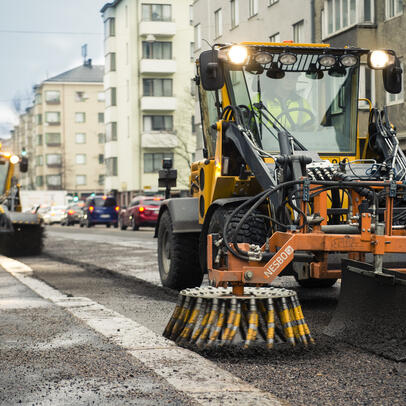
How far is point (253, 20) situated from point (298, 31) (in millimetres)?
4946

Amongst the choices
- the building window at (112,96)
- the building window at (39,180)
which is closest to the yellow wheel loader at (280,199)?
the building window at (112,96)

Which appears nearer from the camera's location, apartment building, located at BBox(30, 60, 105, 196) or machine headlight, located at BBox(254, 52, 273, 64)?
machine headlight, located at BBox(254, 52, 273, 64)

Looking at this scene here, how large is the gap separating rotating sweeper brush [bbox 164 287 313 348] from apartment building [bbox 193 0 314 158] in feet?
79.3

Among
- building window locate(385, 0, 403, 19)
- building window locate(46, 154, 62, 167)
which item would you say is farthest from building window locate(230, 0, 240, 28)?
building window locate(46, 154, 62, 167)

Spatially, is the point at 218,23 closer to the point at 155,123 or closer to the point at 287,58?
the point at 155,123

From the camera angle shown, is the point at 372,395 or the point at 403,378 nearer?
the point at 372,395

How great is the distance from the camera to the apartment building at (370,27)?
27.5m

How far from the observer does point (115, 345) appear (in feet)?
22.0

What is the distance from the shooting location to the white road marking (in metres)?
5.02

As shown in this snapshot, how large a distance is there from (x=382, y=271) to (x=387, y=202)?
2.36 feet

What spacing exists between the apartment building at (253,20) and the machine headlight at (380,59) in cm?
2042

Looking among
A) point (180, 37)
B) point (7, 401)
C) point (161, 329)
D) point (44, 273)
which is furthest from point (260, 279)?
point (180, 37)

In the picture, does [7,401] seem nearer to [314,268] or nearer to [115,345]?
[115,345]

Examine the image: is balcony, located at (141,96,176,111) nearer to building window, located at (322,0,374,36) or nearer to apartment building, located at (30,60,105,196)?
apartment building, located at (30,60,105,196)
